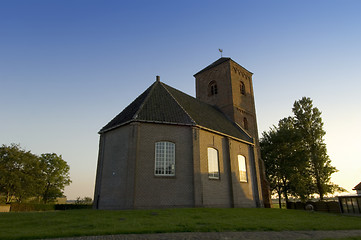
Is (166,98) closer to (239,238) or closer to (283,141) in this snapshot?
(239,238)

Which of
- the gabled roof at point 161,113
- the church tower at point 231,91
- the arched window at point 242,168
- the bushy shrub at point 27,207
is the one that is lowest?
the bushy shrub at point 27,207

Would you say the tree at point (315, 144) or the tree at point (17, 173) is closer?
the tree at point (315, 144)

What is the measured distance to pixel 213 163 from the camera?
20.0 metres

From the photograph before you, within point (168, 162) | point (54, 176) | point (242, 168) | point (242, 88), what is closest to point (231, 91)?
point (242, 88)

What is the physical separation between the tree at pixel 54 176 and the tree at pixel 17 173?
7601mm

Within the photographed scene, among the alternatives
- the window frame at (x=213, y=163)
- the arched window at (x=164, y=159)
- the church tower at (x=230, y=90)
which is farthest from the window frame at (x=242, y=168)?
the arched window at (x=164, y=159)

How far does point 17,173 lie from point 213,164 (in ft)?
116

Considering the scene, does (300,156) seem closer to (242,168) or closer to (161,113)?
(242,168)

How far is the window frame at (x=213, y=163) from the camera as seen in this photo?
19.5 meters

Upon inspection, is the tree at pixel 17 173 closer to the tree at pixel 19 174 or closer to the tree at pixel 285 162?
the tree at pixel 19 174

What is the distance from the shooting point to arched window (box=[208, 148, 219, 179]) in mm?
19483

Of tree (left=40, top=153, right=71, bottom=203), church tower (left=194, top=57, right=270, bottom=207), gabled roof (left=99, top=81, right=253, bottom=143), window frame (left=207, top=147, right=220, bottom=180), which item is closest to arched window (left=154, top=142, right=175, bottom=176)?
gabled roof (left=99, top=81, right=253, bottom=143)

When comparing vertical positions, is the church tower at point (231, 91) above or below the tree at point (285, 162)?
above

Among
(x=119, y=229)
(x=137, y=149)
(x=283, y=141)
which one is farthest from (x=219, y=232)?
(x=283, y=141)
